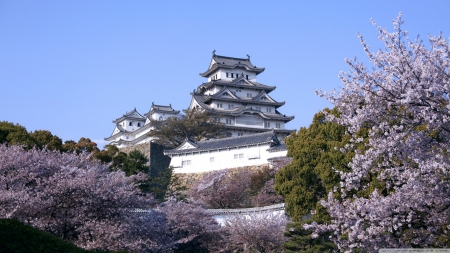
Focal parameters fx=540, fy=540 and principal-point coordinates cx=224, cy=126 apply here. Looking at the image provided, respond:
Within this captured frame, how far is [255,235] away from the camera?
19125 millimetres

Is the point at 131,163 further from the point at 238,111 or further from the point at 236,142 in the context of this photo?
the point at 238,111

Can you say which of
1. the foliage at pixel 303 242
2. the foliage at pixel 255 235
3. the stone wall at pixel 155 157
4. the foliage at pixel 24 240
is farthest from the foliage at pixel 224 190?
the foliage at pixel 24 240

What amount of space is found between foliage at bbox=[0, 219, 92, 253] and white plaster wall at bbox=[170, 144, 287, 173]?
2420 centimetres

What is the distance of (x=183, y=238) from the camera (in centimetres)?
1847

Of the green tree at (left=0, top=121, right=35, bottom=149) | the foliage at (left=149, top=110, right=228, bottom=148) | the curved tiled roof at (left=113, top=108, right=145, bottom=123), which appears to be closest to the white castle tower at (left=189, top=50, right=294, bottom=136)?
the foliage at (left=149, top=110, right=228, bottom=148)

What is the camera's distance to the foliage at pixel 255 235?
19047 mm

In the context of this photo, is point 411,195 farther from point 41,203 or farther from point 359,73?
point 41,203

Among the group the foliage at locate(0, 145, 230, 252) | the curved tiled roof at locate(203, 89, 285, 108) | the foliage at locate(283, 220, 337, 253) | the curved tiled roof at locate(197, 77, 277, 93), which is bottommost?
the foliage at locate(283, 220, 337, 253)

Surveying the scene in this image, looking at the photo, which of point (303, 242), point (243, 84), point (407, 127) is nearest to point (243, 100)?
point (243, 84)

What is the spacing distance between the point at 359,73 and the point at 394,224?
10.6 ft

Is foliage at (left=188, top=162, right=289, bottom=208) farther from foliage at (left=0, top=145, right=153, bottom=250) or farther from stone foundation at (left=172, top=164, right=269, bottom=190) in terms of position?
foliage at (left=0, top=145, right=153, bottom=250)

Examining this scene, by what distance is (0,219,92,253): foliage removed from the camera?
9.35 meters

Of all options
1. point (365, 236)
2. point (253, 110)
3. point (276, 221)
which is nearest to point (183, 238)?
point (276, 221)

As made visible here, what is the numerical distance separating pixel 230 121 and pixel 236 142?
1234 centimetres
